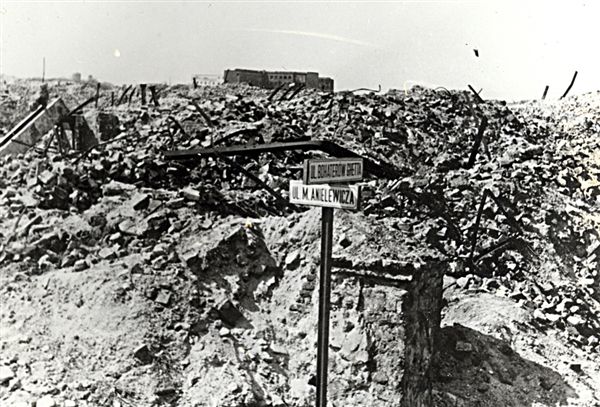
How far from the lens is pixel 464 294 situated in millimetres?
7887

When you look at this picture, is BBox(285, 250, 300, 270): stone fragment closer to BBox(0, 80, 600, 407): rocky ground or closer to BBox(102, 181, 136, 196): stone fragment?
BBox(0, 80, 600, 407): rocky ground

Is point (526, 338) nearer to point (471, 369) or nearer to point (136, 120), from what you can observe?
point (471, 369)

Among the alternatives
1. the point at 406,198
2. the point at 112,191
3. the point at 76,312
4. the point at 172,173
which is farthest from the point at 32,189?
the point at 406,198

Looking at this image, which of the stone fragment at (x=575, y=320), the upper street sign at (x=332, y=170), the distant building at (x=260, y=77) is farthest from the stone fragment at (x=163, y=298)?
the distant building at (x=260, y=77)

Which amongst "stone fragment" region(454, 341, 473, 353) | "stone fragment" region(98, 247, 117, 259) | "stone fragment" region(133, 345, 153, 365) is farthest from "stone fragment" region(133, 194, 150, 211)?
"stone fragment" region(454, 341, 473, 353)

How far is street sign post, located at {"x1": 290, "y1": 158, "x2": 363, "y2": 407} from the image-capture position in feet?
11.4

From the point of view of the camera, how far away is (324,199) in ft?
11.4

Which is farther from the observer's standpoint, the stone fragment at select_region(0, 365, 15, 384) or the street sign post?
the stone fragment at select_region(0, 365, 15, 384)

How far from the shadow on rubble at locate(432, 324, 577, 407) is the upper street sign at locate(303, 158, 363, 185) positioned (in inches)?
132

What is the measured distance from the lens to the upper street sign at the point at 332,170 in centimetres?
344

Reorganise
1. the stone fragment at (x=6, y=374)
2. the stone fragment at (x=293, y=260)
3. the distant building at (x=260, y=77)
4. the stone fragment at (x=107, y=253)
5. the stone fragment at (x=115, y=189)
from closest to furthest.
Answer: the stone fragment at (x=6, y=374) → the stone fragment at (x=293, y=260) → the stone fragment at (x=107, y=253) → the stone fragment at (x=115, y=189) → the distant building at (x=260, y=77)

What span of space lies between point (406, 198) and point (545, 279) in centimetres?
225

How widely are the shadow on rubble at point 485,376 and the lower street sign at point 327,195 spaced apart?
3360mm

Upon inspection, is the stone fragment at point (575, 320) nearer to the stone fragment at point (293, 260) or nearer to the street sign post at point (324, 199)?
the stone fragment at point (293, 260)
